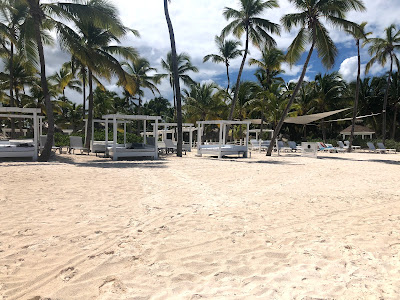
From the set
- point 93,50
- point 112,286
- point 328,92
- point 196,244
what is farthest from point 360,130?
point 112,286

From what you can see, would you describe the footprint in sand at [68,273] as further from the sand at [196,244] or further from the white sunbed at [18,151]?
the white sunbed at [18,151]

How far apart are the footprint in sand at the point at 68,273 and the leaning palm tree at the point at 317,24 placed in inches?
586

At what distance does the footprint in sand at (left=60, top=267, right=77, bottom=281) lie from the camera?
2357mm

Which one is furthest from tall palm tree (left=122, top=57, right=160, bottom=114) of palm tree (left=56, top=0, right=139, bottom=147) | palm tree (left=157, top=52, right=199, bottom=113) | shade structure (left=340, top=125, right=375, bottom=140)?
shade structure (left=340, top=125, right=375, bottom=140)

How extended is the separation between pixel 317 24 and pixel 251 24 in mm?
4193

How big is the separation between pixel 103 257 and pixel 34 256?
2.05ft

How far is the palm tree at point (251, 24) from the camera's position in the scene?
57.6ft

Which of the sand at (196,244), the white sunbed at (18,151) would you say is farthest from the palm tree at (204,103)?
the sand at (196,244)

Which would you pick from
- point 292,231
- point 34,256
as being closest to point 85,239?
point 34,256

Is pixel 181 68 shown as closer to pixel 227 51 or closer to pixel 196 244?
pixel 227 51

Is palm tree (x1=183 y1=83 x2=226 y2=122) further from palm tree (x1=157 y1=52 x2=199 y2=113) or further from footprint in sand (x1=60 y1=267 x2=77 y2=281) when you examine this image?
footprint in sand (x1=60 y1=267 x2=77 y2=281)

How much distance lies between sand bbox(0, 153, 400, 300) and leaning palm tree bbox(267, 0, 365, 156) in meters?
11.9

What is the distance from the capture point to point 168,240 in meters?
3.17

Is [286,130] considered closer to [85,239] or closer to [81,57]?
[81,57]
